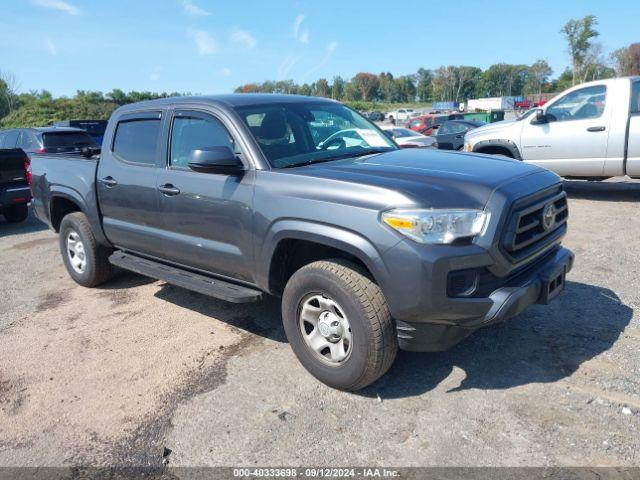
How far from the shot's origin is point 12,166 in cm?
907

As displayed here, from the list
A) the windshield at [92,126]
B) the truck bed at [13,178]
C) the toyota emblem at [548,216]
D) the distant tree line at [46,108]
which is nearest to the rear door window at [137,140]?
the toyota emblem at [548,216]

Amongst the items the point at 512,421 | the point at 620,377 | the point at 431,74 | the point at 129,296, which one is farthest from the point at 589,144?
the point at 431,74

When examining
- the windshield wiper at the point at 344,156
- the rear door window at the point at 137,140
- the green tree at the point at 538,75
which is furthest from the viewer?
the green tree at the point at 538,75

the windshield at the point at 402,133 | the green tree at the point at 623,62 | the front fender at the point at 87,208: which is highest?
the green tree at the point at 623,62

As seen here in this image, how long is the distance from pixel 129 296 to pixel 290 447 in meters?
3.18

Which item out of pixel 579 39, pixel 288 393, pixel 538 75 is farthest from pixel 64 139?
pixel 538 75

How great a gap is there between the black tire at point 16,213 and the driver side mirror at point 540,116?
9316 mm

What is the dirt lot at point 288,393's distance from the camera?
2.79 meters

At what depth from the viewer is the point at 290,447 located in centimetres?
283

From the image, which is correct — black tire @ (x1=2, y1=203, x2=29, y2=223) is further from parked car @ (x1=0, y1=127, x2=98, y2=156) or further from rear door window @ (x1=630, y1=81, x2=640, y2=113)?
rear door window @ (x1=630, y1=81, x2=640, y2=113)

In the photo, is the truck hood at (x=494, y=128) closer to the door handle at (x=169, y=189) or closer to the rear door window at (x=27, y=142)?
the door handle at (x=169, y=189)

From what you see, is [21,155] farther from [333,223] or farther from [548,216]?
[548,216]

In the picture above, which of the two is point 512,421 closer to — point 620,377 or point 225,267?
point 620,377

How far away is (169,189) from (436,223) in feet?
7.64
